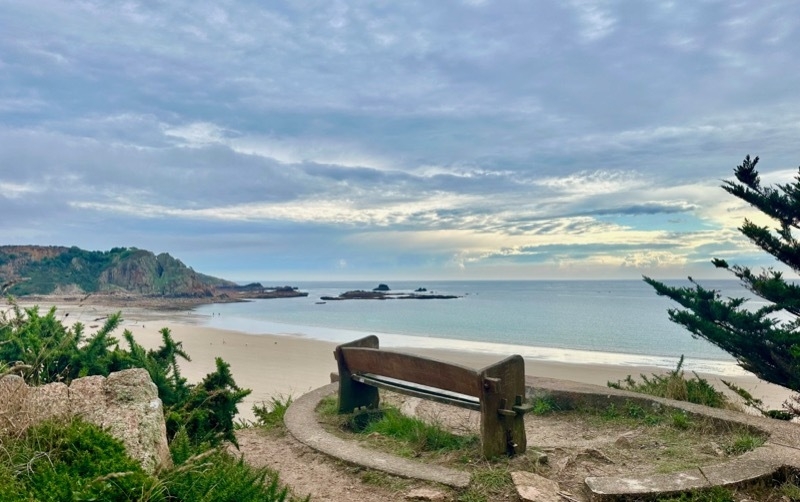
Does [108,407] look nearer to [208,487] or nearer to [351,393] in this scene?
[208,487]

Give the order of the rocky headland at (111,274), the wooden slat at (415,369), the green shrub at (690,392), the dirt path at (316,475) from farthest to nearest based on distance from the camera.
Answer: the rocky headland at (111,274), the green shrub at (690,392), the wooden slat at (415,369), the dirt path at (316,475)

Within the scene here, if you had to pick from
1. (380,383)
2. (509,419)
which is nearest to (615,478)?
(509,419)

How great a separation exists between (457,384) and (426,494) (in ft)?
3.72

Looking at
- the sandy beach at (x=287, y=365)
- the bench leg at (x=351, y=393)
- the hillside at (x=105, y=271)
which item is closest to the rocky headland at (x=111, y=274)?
the hillside at (x=105, y=271)

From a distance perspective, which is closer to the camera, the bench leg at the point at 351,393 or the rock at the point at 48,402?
the rock at the point at 48,402

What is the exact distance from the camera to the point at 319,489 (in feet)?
12.6

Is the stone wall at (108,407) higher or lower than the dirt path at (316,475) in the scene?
higher

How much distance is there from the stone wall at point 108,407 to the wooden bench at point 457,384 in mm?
2213

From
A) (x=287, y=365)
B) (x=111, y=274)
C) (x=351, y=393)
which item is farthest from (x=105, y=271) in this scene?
(x=351, y=393)

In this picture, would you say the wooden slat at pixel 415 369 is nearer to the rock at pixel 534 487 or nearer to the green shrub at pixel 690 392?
the rock at pixel 534 487

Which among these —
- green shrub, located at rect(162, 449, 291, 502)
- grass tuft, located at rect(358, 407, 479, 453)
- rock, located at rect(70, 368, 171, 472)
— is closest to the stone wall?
rock, located at rect(70, 368, 171, 472)

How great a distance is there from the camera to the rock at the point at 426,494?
353 centimetres

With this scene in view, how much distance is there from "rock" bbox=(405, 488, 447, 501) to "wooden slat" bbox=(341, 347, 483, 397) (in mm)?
926

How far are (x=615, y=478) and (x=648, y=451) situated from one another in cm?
105
